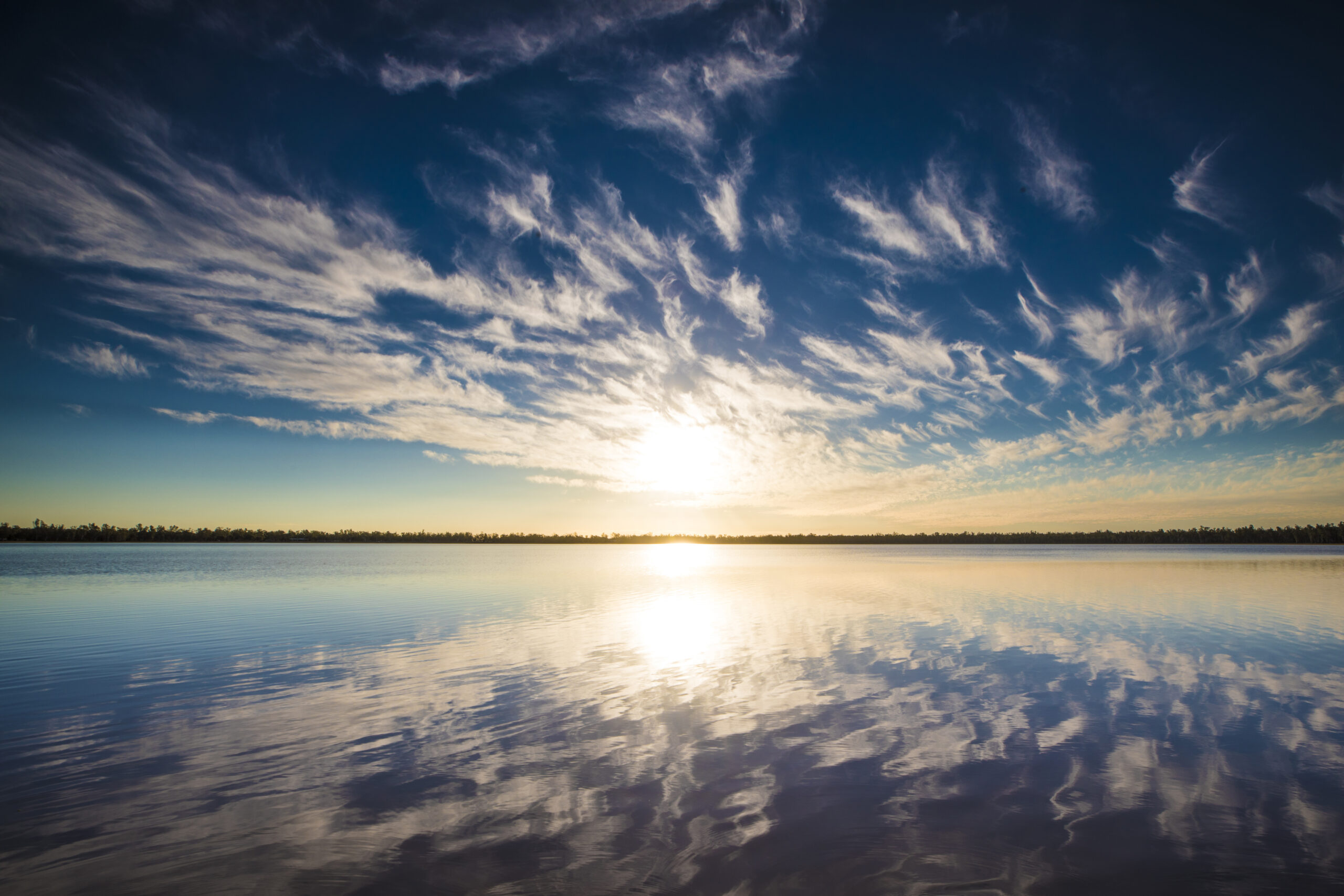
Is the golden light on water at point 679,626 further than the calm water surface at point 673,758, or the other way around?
the golden light on water at point 679,626

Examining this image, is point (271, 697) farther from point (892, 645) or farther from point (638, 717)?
point (892, 645)

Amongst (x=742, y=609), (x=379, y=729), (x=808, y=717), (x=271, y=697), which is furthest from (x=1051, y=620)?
(x=271, y=697)

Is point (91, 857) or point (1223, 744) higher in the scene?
point (91, 857)

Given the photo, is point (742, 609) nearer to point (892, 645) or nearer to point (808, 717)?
point (892, 645)

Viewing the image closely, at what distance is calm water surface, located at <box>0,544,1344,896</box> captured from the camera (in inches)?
254

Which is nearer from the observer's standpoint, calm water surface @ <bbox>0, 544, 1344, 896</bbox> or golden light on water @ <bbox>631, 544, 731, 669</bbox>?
calm water surface @ <bbox>0, 544, 1344, 896</bbox>

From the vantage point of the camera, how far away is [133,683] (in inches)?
582

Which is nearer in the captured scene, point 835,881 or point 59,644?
point 835,881

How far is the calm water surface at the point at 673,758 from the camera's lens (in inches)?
254

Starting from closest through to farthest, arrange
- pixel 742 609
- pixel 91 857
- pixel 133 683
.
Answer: pixel 91 857 → pixel 133 683 → pixel 742 609

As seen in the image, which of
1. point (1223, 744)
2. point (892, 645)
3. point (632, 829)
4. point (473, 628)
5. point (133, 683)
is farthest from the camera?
point (473, 628)

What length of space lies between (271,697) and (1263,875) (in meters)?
17.1

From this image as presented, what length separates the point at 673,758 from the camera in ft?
31.6

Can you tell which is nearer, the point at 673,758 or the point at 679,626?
the point at 673,758
